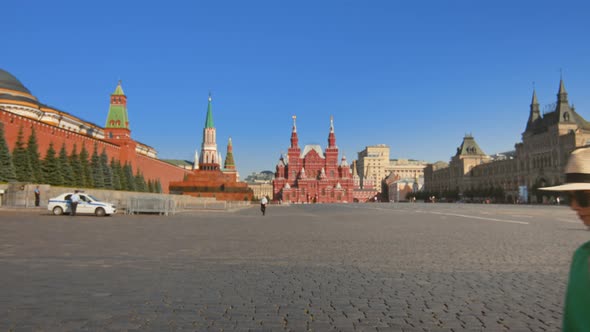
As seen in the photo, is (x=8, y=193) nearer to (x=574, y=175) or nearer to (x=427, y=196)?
(x=574, y=175)

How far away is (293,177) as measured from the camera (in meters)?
114

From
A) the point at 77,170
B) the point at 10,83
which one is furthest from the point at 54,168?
the point at 10,83

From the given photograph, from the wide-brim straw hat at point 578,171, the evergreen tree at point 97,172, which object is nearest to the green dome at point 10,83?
the evergreen tree at point 97,172

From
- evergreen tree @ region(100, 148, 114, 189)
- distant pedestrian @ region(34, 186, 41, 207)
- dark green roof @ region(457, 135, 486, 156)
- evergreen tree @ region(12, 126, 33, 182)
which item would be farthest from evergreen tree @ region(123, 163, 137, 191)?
dark green roof @ region(457, 135, 486, 156)

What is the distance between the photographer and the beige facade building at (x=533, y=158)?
243 feet

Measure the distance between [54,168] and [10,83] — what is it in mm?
32745

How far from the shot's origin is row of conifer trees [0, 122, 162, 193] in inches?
1260

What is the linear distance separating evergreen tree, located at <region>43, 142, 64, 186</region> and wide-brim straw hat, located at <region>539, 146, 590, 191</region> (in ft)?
130

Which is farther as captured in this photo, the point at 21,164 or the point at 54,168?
the point at 54,168

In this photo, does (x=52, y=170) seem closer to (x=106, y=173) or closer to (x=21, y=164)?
(x=21, y=164)

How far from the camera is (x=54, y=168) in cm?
3706

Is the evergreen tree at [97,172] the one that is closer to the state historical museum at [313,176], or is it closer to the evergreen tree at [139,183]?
the evergreen tree at [139,183]

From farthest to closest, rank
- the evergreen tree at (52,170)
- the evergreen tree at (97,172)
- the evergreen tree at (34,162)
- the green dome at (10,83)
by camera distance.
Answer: the green dome at (10,83)
the evergreen tree at (97,172)
the evergreen tree at (52,170)
the evergreen tree at (34,162)

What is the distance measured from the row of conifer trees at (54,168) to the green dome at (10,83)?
71.3ft
